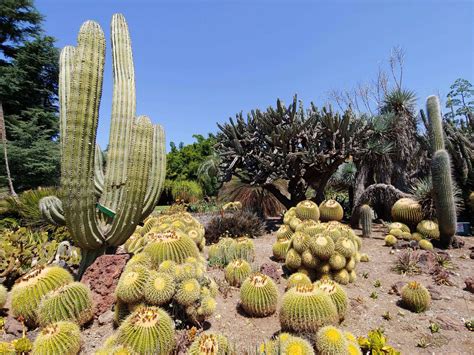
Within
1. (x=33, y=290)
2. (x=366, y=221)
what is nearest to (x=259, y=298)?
(x=33, y=290)

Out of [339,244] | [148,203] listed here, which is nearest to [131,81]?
[148,203]

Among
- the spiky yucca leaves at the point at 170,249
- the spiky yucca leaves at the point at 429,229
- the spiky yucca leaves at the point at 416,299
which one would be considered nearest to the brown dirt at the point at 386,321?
the spiky yucca leaves at the point at 416,299

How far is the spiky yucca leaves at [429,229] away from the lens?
642 cm

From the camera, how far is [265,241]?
7.02 meters

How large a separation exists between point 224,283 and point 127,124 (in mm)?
2877

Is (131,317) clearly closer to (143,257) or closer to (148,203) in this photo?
(143,257)

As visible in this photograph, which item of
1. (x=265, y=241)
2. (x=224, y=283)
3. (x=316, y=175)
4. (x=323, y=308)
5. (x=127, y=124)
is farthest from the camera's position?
(x=316, y=175)

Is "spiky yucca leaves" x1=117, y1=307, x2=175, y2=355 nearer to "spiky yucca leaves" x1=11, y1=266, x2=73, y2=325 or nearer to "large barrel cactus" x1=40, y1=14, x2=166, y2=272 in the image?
"spiky yucca leaves" x1=11, y1=266, x2=73, y2=325

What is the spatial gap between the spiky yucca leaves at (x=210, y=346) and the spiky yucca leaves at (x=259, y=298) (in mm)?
998

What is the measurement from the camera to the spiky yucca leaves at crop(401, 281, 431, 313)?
142 inches

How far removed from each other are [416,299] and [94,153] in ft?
15.1

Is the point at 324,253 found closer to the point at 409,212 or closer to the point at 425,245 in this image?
the point at 425,245

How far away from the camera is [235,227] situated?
7.23m

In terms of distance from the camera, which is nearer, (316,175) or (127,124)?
(127,124)
